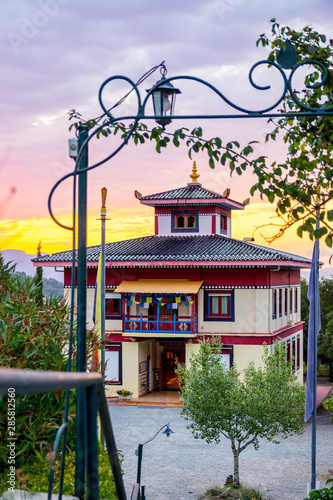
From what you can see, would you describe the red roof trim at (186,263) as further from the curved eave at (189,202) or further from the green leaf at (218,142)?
the green leaf at (218,142)

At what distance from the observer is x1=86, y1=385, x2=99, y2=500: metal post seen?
2658mm

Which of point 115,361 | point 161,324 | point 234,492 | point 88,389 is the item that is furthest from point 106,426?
point 115,361

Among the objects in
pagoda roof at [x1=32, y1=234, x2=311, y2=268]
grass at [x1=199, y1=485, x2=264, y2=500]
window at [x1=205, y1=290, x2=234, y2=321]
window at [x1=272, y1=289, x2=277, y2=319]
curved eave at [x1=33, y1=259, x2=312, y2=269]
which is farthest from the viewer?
window at [x1=272, y1=289, x2=277, y2=319]

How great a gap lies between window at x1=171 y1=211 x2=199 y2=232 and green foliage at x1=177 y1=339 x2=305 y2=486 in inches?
650

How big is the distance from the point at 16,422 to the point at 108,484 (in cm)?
126

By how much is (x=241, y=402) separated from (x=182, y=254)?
13.9 meters

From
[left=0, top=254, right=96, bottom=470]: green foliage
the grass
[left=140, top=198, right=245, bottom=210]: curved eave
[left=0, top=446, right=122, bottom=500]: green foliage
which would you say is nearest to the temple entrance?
[left=140, top=198, right=245, bottom=210]: curved eave

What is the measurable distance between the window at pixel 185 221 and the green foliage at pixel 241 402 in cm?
1651

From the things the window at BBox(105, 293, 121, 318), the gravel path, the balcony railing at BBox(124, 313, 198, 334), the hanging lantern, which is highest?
the hanging lantern

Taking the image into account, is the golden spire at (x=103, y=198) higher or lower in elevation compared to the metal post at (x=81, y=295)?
higher

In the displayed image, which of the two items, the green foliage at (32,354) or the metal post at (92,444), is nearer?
the metal post at (92,444)

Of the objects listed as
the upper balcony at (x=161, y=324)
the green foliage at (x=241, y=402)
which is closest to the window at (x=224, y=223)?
the upper balcony at (x=161, y=324)

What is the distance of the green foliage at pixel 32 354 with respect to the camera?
281 inches

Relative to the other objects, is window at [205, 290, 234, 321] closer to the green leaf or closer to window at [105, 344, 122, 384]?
window at [105, 344, 122, 384]
